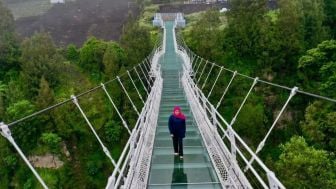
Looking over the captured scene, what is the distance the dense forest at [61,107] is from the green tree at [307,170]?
10240 mm

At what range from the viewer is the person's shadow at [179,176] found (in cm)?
566

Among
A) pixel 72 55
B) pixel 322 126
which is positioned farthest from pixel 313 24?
pixel 72 55

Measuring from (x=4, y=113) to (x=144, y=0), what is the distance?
1226 inches

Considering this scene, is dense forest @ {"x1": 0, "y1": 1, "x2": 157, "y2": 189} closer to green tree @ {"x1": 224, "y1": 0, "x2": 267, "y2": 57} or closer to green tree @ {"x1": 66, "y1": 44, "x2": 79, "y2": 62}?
green tree @ {"x1": 66, "y1": 44, "x2": 79, "y2": 62}

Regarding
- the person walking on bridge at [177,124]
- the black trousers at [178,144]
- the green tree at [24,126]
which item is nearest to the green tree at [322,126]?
the black trousers at [178,144]

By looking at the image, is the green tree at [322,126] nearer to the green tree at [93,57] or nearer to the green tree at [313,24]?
the green tree at [313,24]

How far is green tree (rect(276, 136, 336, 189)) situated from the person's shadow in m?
9.14

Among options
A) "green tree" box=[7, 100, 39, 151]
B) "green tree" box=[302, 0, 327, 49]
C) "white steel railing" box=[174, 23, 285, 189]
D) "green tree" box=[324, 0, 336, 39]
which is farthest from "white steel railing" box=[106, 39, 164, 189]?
"green tree" box=[324, 0, 336, 39]

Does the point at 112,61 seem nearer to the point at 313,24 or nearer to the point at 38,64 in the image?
the point at 38,64

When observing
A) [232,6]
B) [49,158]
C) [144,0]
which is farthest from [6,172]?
[144,0]

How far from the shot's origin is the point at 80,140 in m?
25.3

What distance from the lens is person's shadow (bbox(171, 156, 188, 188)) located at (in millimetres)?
5660

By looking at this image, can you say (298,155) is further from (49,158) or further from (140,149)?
(49,158)

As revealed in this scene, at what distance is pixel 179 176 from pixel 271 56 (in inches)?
906
